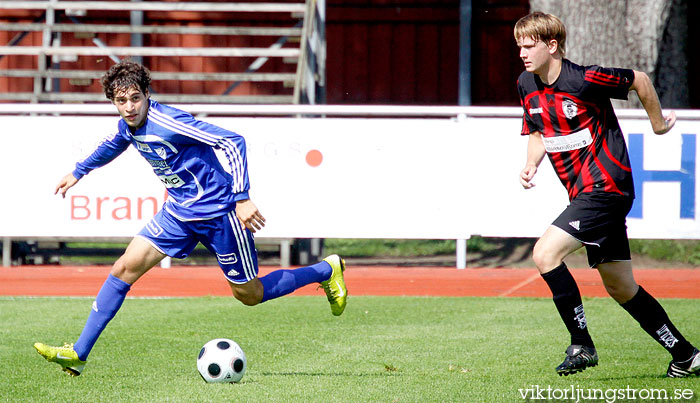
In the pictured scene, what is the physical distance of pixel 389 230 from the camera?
10.5 metres

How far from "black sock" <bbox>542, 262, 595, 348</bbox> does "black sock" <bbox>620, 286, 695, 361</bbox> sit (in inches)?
16.5

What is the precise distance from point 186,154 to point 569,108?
7.28 feet

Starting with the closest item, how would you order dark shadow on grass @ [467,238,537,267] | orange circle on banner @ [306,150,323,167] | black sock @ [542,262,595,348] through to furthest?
black sock @ [542,262,595,348] → orange circle on banner @ [306,150,323,167] → dark shadow on grass @ [467,238,537,267]

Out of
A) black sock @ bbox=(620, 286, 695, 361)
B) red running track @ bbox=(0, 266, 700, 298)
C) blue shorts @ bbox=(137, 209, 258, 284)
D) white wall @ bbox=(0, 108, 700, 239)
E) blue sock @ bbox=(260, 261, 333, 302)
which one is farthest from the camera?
white wall @ bbox=(0, 108, 700, 239)

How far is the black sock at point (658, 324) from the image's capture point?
17.5 ft

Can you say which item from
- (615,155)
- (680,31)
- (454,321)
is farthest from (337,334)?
(680,31)

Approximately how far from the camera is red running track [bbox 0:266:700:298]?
382 inches

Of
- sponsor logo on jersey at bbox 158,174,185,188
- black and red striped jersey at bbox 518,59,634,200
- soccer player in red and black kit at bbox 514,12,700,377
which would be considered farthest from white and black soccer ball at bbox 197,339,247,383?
black and red striped jersey at bbox 518,59,634,200

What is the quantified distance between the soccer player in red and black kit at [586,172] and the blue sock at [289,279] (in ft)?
5.41

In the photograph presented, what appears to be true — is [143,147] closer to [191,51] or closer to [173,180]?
[173,180]

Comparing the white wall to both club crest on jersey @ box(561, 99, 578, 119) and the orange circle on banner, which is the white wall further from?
club crest on jersey @ box(561, 99, 578, 119)

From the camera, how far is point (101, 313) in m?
5.54

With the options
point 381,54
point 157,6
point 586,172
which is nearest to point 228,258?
point 586,172

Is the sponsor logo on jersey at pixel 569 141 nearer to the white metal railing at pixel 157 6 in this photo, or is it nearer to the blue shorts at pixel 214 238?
the blue shorts at pixel 214 238
